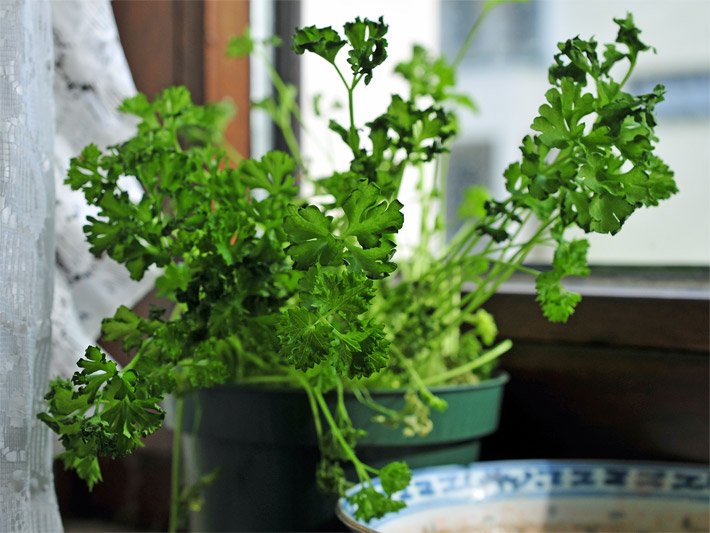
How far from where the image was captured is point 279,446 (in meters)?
0.72

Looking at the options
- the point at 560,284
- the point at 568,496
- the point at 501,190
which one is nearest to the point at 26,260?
the point at 560,284

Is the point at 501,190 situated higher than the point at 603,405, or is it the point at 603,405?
the point at 501,190

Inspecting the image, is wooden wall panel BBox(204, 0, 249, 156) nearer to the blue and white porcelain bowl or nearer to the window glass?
the window glass

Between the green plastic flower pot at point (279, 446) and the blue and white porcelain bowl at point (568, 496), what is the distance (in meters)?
0.03

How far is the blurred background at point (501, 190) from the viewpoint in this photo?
866 millimetres

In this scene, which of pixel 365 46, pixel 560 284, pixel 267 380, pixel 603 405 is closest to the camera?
pixel 365 46

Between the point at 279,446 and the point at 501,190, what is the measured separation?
504mm

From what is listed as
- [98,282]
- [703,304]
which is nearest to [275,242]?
[98,282]

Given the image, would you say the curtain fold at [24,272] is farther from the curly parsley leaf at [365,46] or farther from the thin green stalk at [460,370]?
the thin green stalk at [460,370]

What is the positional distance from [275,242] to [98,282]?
0.97ft

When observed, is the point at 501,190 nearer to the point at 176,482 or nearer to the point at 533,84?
the point at 533,84

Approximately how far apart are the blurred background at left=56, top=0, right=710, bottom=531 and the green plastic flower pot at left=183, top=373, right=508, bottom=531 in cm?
18

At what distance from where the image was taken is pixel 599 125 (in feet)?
1.83

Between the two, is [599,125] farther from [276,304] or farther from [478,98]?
[478,98]
